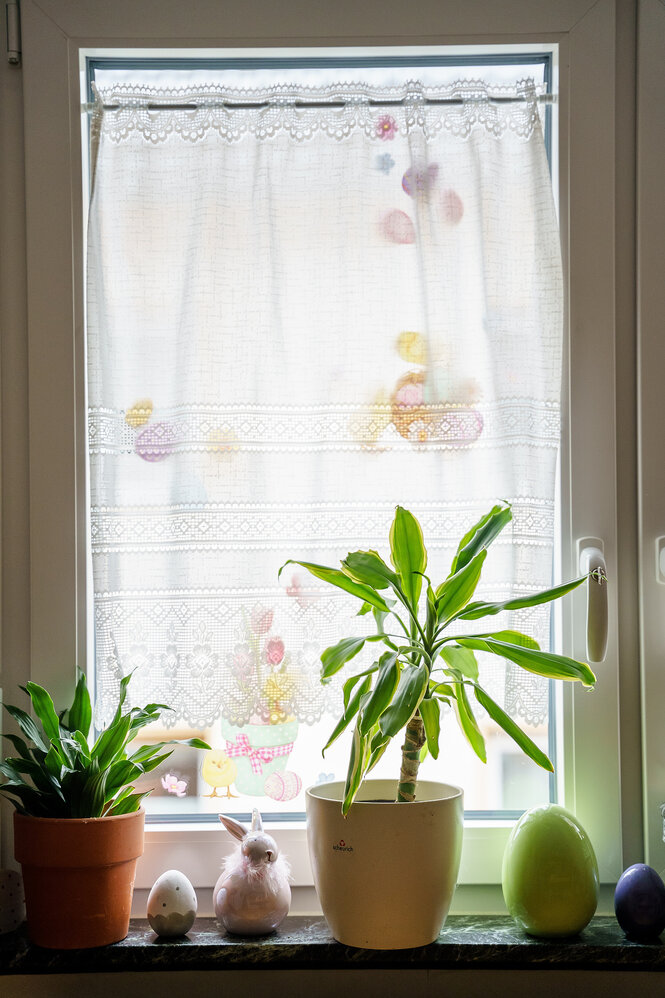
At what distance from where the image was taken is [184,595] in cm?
135

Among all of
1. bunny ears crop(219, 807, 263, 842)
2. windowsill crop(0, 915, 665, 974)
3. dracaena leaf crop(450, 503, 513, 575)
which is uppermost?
dracaena leaf crop(450, 503, 513, 575)

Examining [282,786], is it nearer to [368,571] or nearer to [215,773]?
[215,773]

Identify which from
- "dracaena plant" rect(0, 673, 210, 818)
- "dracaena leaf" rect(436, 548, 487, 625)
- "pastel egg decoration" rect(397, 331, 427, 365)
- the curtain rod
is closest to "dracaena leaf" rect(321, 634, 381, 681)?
"dracaena leaf" rect(436, 548, 487, 625)

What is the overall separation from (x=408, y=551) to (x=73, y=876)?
659 millimetres

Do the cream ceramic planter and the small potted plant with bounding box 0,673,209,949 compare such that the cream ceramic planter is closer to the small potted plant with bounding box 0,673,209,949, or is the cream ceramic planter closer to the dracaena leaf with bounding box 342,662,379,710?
the dracaena leaf with bounding box 342,662,379,710

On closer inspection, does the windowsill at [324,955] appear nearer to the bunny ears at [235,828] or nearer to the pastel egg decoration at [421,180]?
the bunny ears at [235,828]

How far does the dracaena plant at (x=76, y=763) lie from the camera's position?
3.93 ft

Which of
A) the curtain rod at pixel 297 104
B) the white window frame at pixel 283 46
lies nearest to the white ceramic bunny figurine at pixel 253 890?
the white window frame at pixel 283 46

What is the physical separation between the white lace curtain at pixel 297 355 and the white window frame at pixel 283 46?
0.05 m

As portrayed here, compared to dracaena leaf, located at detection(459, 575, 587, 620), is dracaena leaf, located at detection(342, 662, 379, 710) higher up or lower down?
lower down

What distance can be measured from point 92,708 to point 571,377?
0.96m

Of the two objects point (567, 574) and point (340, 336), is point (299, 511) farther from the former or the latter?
point (567, 574)

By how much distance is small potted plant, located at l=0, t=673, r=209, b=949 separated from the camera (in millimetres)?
1170

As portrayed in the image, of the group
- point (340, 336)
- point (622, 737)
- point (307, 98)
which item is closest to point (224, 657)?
point (340, 336)
